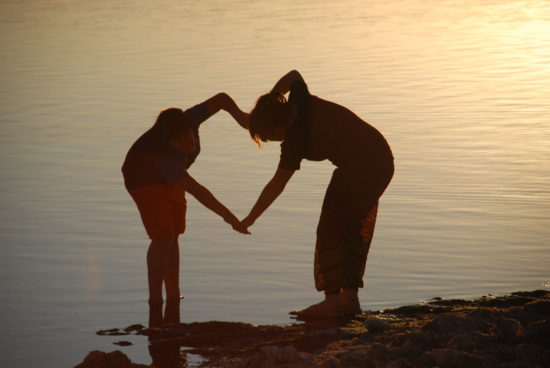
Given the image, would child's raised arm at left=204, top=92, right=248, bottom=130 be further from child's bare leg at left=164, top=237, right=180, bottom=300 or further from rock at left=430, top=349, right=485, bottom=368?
rock at left=430, top=349, right=485, bottom=368

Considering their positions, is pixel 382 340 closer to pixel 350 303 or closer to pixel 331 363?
pixel 331 363

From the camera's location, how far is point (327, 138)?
637cm

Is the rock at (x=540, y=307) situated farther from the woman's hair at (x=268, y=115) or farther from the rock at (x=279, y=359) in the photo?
the woman's hair at (x=268, y=115)

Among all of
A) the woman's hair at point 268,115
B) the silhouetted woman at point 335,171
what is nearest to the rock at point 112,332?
the silhouetted woman at point 335,171

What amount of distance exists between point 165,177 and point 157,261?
59 cm

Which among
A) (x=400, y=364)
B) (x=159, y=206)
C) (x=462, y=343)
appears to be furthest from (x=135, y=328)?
(x=462, y=343)

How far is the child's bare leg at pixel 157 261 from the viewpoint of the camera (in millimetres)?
6629

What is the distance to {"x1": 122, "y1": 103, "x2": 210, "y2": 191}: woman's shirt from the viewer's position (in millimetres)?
6418

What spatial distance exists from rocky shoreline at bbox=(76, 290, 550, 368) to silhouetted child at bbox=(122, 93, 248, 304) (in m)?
0.60

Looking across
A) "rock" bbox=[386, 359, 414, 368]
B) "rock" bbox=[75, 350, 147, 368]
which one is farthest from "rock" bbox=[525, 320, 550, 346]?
"rock" bbox=[75, 350, 147, 368]

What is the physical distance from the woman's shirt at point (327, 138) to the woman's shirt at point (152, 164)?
0.64 meters

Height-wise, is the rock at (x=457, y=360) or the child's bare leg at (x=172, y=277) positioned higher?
the child's bare leg at (x=172, y=277)

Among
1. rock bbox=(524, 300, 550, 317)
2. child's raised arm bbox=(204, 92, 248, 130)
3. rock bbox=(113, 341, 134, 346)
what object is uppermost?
child's raised arm bbox=(204, 92, 248, 130)

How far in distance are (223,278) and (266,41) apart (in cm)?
1481
